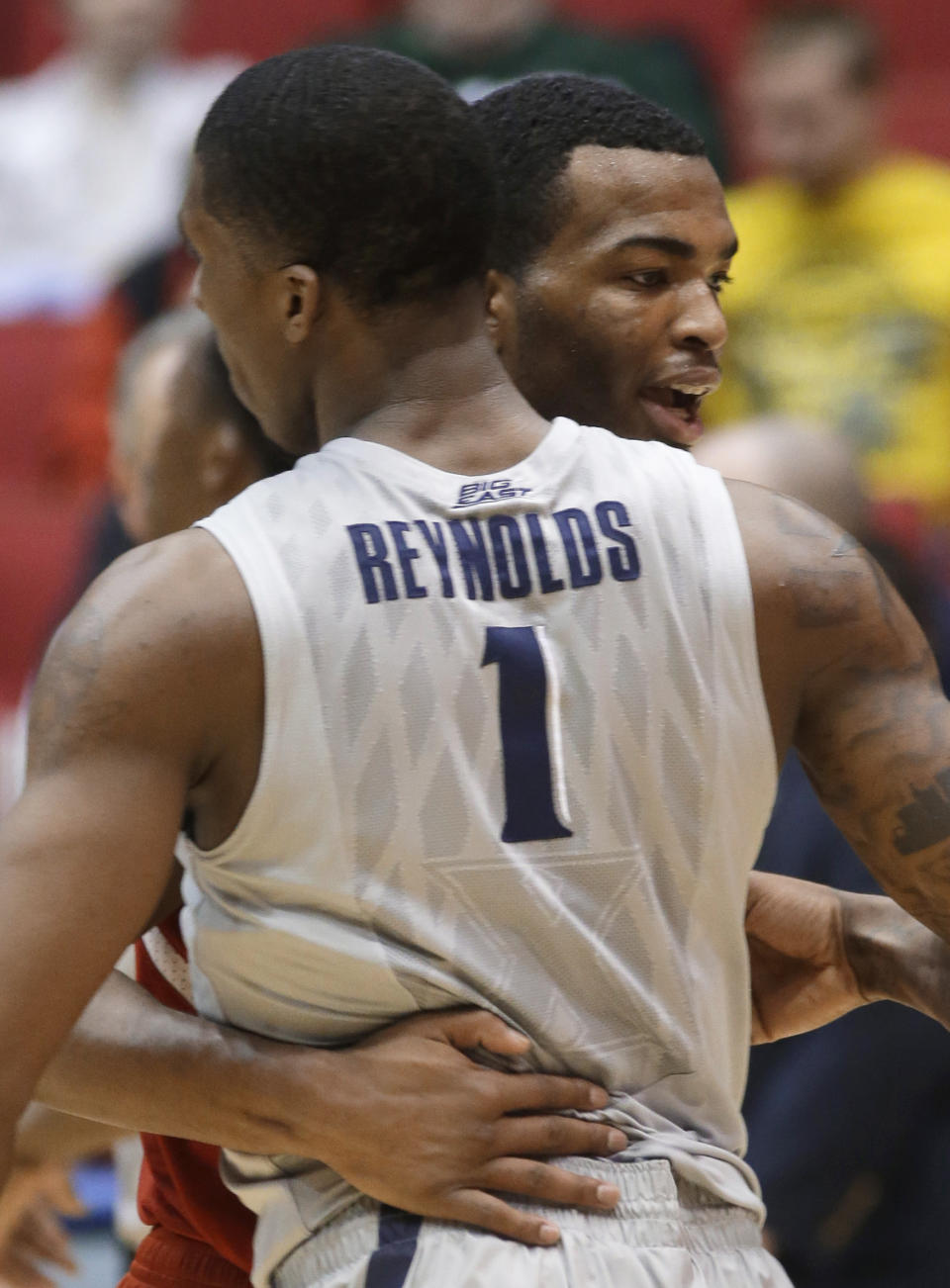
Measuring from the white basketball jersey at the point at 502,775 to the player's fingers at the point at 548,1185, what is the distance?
0.18 feet

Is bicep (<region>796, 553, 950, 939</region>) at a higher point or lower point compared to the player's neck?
lower

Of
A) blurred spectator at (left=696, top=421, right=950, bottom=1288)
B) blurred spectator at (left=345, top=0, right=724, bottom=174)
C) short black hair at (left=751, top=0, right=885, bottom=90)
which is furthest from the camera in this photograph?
blurred spectator at (left=345, top=0, right=724, bottom=174)

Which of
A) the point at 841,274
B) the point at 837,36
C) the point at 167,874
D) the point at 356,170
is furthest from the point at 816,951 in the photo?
the point at 837,36

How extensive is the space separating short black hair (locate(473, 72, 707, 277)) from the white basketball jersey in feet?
1.06

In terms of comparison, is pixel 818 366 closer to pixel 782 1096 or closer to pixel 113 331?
pixel 113 331

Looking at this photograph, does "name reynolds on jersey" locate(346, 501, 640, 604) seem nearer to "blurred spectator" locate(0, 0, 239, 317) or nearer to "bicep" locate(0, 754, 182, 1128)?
"bicep" locate(0, 754, 182, 1128)

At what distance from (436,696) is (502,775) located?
86 millimetres

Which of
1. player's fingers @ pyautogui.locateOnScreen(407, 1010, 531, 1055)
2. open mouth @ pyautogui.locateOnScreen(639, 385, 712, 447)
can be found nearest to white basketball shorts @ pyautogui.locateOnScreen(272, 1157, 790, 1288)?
player's fingers @ pyautogui.locateOnScreen(407, 1010, 531, 1055)

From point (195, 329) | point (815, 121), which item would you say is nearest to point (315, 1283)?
point (195, 329)

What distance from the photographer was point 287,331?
1681mm

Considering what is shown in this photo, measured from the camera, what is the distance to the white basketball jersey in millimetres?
1550

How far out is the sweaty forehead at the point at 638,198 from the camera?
1858mm

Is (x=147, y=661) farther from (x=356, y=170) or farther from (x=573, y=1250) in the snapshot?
(x=573, y=1250)

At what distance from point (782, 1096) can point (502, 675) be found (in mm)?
1733
